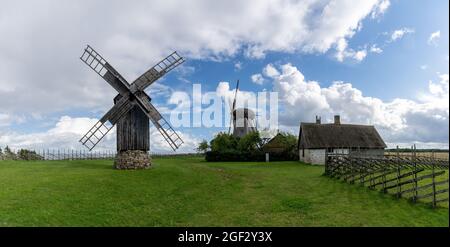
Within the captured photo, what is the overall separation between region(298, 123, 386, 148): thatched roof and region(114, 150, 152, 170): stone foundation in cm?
2513

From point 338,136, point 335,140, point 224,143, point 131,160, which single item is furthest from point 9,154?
point 338,136

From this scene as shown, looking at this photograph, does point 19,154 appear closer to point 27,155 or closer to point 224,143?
point 27,155

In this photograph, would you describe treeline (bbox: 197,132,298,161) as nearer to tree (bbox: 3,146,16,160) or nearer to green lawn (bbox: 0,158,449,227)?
tree (bbox: 3,146,16,160)

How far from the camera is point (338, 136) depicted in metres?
47.3

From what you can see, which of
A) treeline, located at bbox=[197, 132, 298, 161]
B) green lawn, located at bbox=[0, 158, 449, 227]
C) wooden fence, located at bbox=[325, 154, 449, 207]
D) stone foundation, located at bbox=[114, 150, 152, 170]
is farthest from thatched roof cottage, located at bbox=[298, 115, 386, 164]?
stone foundation, located at bbox=[114, 150, 152, 170]

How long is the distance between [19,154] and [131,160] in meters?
27.9

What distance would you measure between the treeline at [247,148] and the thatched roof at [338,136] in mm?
4294

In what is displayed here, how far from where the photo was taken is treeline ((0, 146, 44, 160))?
41031mm

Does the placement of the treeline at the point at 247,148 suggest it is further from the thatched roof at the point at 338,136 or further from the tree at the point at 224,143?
the thatched roof at the point at 338,136

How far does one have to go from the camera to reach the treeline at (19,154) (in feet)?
135

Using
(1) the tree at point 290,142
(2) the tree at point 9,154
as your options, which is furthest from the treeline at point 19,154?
(1) the tree at point 290,142
